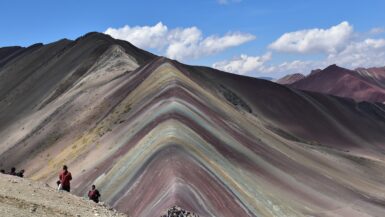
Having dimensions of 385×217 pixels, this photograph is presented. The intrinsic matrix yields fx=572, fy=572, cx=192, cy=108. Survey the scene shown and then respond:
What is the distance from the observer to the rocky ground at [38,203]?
56.7 feet

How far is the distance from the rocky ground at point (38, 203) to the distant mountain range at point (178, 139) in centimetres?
297

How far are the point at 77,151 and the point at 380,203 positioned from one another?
2483 cm

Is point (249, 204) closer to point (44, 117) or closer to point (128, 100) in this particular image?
point (128, 100)

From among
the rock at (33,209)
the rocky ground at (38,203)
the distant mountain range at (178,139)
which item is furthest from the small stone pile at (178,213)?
the rock at (33,209)

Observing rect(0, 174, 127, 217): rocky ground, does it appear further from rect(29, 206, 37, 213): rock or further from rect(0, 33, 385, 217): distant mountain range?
rect(0, 33, 385, 217): distant mountain range

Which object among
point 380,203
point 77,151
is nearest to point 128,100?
point 77,151

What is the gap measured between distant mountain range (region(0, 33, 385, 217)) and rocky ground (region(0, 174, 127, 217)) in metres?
2.97

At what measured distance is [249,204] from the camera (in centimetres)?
2780

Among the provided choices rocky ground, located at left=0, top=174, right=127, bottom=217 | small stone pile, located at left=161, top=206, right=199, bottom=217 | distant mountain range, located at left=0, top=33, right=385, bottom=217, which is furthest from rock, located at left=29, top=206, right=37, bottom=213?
distant mountain range, located at left=0, top=33, right=385, bottom=217

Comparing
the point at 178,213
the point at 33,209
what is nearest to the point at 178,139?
the point at 178,213

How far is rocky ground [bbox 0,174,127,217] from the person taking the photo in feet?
56.7

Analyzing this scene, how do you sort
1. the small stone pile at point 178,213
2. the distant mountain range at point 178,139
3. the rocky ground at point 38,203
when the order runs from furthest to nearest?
the distant mountain range at point 178,139 → the small stone pile at point 178,213 → the rocky ground at point 38,203

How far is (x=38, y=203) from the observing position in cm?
1878

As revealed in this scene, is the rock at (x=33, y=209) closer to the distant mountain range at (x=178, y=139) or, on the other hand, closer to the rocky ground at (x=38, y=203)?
the rocky ground at (x=38, y=203)
